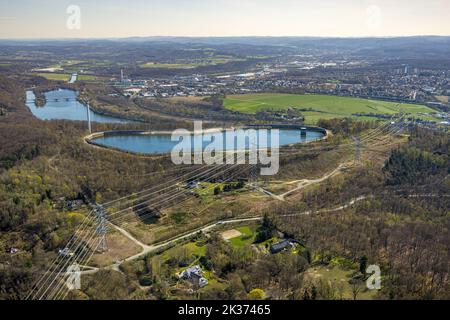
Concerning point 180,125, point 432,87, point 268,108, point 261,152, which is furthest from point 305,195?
point 432,87

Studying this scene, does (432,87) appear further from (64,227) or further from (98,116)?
(64,227)

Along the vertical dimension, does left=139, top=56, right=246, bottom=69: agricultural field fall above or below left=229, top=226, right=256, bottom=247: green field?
above

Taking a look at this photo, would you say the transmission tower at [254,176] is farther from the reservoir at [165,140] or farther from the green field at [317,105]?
the green field at [317,105]

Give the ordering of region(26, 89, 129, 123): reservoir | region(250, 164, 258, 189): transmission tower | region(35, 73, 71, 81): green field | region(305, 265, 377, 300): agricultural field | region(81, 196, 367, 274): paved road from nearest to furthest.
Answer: region(305, 265, 377, 300): agricultural field, region(81, 196, 367, 274): paved road, region(250, 164, 258, 189): transmission tower, region(26, 89, 129, 123): reservoir, region(35, 73, 71, 81): green field

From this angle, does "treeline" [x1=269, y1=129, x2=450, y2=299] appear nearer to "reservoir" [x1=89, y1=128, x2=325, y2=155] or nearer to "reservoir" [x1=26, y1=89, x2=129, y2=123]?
"reservoir" [x1=89, y1=128, x2=325, y2=155]

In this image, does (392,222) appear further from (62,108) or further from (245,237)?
(62,108)

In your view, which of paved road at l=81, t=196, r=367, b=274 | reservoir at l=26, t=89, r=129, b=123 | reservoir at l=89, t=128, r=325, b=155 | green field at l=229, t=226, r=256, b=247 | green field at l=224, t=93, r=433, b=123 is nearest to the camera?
paved road at l=81, t=196, r=367, b=274

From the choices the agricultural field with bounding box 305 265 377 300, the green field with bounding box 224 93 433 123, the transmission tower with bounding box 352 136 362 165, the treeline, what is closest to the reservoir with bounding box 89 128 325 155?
the transmission tower with bounding box 352 136 362 165

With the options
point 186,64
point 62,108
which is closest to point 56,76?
point 62,108
